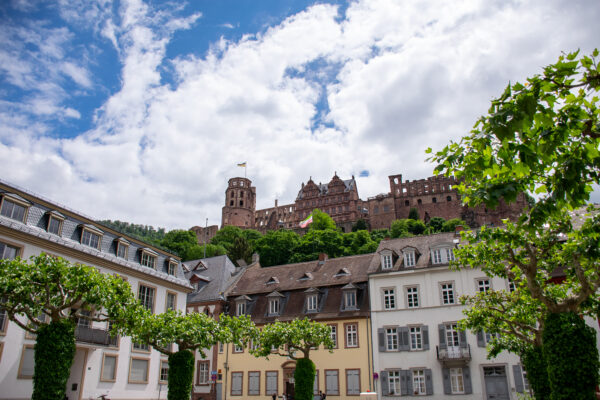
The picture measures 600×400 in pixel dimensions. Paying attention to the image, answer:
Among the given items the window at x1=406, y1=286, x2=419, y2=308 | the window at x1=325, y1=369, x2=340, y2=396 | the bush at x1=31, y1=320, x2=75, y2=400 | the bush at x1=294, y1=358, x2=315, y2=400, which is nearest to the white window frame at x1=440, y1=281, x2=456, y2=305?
the window at x1=406, y1=286, x2=419, y2=308

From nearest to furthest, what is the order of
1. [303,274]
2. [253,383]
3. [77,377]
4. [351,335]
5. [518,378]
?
[77,377], [518,378], [351,335], [253,383], [303,274]

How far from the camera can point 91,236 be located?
1161 inches

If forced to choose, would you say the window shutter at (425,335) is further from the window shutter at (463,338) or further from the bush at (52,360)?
the bush at (52,360)

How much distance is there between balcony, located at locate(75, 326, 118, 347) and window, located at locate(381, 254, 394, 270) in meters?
19.5

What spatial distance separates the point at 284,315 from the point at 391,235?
61753 millimetres

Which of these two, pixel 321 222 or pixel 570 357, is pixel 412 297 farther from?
pixel 321 222

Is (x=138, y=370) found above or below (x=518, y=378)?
above


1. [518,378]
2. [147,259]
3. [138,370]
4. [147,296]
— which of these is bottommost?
[518,378]

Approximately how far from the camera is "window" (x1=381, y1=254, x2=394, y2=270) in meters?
36.6

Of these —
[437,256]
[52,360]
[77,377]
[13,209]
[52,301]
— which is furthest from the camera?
[437,256]

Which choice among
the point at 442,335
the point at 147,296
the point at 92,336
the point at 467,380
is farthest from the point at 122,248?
the point at 467,380

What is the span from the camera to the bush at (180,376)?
849 inches

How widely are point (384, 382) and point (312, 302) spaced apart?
325 inches

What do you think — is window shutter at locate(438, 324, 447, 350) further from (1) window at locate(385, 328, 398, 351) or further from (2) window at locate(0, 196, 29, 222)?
(2) window at locate(0, 196, 29, 222)
